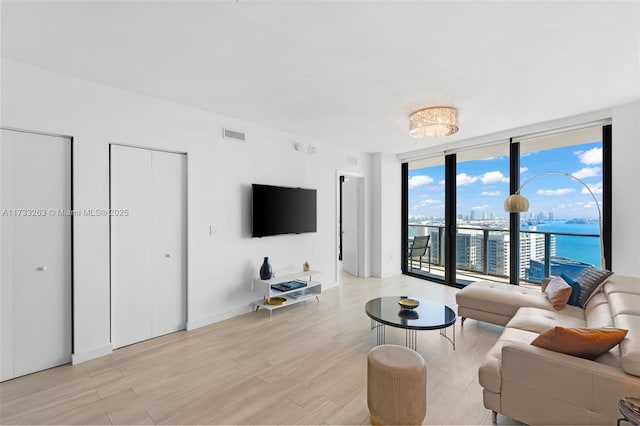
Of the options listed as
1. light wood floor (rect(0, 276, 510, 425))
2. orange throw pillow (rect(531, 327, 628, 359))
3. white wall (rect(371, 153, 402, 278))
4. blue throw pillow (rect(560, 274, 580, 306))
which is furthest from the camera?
white wall (rect(371, 153, 402, 278))

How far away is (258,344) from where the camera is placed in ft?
9.70

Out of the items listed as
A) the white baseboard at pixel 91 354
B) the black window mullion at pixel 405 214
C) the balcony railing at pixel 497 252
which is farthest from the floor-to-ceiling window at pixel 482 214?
the white baseboard at pixel 91 354

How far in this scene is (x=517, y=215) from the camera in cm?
452

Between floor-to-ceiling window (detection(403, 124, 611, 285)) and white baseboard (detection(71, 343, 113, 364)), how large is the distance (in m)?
5.09

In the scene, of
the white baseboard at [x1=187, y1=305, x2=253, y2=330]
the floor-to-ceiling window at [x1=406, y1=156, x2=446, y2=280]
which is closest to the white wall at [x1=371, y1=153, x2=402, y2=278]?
the floor-to-ceiling window at [x1=406, y1=156, x2=446, y2=280]

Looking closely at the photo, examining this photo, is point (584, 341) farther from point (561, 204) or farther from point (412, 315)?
point (561, 204)

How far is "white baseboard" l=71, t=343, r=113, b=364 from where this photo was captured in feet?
8.46

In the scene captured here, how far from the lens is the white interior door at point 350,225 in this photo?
6121mm

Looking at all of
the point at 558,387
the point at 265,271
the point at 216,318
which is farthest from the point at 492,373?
the point at 216,318

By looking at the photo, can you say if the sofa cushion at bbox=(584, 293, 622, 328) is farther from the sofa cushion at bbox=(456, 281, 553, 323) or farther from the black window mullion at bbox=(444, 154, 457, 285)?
the black window mullion at bbox=(444, 154, 457, 285)

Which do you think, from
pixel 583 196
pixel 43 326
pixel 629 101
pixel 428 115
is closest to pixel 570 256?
pixel 583 196

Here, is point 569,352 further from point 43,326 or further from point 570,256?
point 43,326

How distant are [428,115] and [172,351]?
3.72 metres

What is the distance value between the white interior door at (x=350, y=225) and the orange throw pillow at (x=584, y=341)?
4.46 metres
